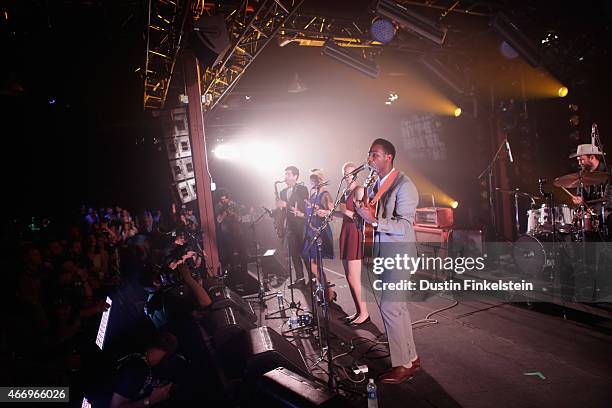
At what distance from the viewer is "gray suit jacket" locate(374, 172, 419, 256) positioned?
342 cm

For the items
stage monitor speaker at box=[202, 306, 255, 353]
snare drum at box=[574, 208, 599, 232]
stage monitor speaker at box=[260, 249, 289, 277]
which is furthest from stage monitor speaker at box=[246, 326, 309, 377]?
stage monitor speaker at box=[260, 249, 289, 277]

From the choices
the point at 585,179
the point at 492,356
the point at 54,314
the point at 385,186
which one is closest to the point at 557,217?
the point at 585,179

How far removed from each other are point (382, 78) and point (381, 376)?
11.0 metres

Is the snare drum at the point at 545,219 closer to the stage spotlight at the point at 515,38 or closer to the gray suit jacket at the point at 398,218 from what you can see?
the stage spotlight at the point at 515,38

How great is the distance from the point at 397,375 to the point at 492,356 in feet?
4.23

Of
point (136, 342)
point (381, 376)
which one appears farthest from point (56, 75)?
point (381, 376)

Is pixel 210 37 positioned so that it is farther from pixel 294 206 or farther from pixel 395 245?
pixel 395 245

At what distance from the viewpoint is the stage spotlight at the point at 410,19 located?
22.7ft

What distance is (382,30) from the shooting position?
26.1ft

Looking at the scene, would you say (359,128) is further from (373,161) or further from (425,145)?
(373,161)

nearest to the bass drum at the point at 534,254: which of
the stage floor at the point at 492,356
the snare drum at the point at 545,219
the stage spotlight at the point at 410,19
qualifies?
the snare drum at the point at 545,219

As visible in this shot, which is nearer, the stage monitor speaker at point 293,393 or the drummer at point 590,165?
the stage monitor speaker at point 293,393

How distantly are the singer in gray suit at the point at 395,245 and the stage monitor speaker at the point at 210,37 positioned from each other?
3.66 m

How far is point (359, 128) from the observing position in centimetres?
1396
